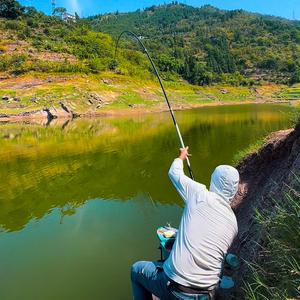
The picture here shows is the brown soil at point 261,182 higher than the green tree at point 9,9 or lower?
lower

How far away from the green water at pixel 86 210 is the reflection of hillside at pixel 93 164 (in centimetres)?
5

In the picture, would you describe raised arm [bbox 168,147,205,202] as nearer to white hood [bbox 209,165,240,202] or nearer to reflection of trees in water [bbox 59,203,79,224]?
white hood [bbox 209,165,240,202]

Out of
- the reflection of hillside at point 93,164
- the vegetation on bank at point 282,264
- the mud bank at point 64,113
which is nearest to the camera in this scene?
the vegetation on bank at point 282,264

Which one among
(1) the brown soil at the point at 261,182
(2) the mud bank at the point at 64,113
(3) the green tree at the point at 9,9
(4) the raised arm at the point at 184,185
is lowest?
(2) the mud bank at the point at 64,113

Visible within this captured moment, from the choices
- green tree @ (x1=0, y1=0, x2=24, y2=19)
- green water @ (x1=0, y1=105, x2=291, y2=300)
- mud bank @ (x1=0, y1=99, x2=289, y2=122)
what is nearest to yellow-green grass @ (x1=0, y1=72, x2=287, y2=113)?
mud bank @ (x1=0, y1=99, x2=289, y2=122)

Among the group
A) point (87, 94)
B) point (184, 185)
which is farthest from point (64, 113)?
point (184, 185)

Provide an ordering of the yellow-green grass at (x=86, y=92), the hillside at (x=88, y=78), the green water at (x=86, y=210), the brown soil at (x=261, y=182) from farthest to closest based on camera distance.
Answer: the hillside at (x=88, y=78)
the yellow-green grass at (x=86, y=92)
the green water at (x=86, y=210)
the brown soil at (x=261, y=182)

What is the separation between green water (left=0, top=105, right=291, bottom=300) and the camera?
8938 mm

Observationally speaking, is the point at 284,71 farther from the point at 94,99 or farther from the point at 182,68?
the point at 94,99

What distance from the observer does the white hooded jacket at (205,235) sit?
423 cm

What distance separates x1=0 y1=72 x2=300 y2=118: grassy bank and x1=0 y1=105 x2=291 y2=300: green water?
3191 cm

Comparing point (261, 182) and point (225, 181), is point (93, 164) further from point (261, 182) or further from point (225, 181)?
point (225, 181)

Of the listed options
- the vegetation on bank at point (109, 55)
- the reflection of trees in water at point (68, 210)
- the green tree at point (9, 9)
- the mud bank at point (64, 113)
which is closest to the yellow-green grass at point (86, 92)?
the mud bank at point (64, 113)

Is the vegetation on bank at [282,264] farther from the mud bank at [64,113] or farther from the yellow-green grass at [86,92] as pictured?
the yellow-green grass at [86,92]
